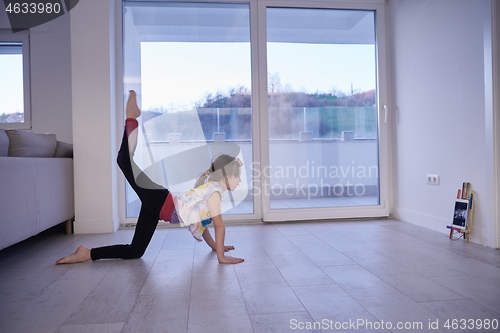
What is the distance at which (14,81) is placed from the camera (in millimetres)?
4316

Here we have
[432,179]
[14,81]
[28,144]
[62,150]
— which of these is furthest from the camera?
[14,81]

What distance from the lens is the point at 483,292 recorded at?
163 centimetres

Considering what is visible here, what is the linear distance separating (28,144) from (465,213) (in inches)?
119

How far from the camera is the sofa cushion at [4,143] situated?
2516 mm

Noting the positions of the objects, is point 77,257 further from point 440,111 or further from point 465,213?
point 440,111

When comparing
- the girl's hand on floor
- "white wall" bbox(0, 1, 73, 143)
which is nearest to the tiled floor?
the girl's hand on floor

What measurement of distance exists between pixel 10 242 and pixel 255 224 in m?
Result: 2.00

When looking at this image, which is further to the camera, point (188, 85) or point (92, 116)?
point (188, 85)

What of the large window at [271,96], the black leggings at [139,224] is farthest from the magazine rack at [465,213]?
the black leggings at [139,224]

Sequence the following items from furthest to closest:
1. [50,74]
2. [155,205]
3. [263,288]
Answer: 1. [50,74]
2. [155,205]
3. [263,288]

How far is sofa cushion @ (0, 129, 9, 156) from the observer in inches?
99.0

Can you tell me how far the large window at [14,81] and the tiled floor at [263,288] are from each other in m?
2.03

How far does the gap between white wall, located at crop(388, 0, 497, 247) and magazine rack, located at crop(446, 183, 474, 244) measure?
0.16 feet

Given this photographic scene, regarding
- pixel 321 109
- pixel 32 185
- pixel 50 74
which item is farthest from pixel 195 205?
pixel 50 74
